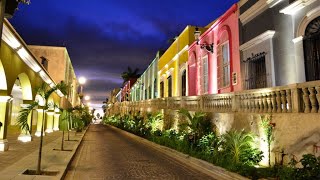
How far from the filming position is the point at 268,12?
12953 millimetres

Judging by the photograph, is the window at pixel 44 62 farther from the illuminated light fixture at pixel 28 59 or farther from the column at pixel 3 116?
the column at pixel 3 116

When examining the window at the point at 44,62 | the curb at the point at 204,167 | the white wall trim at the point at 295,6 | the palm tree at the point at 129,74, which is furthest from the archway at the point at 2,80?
the palm tree at the point at 129,74

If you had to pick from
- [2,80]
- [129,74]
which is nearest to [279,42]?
[2,80]

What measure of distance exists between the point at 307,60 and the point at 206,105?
562cm

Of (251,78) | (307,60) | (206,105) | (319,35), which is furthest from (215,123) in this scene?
(319,35)

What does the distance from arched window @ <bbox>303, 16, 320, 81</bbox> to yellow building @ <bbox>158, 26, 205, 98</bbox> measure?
40.6 feet

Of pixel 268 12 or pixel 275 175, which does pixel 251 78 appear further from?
pixel 275 175

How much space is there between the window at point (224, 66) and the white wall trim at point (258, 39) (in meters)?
1.98

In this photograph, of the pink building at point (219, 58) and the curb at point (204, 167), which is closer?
the curb at point (204, 167)

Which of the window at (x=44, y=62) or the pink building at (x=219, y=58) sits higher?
the window at (x=44, y=62)

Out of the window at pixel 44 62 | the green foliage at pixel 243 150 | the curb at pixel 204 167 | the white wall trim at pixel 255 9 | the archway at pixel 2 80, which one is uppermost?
the window at pixel 44 62

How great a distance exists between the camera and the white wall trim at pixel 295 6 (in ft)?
35.4

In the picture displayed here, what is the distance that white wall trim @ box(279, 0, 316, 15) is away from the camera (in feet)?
35.4

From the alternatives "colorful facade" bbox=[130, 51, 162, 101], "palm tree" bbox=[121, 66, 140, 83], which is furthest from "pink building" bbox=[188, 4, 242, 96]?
"palm tree" bbox=[121, 66, 140, 83]
